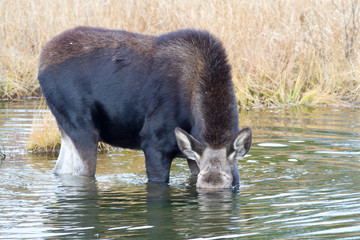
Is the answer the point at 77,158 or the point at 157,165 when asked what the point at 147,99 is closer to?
the point at 157,165

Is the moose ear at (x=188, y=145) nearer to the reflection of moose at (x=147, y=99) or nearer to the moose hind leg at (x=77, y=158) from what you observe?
the reflection of moose at (x=147, y=99)

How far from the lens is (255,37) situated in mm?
13828

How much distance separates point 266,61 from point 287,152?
14.3 ft

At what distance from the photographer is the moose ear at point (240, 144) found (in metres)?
6.65

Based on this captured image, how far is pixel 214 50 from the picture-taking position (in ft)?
24.4

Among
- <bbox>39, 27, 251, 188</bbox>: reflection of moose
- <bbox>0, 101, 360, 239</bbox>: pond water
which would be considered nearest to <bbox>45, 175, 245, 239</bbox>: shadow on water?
<bbox>0, 101, 360, 239</bbox>: pond water

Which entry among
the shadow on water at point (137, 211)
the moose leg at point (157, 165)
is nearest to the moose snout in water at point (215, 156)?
the shadow on water at point (137, 211)

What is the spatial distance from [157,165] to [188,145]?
743mm

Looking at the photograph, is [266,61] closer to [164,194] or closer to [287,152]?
[287,152]

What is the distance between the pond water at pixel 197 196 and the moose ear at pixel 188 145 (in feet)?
1.37

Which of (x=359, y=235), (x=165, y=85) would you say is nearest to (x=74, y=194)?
(x=165, y=85)

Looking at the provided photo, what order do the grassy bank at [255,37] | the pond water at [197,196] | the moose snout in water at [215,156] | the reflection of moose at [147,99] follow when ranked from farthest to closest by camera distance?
the grassy bank at [255,37] < the reflection of moose at [147,99] < the moose snout in water at [215,156] < the pond water at [197,196]

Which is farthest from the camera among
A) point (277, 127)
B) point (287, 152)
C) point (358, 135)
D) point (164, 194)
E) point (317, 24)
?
point (317, 24)

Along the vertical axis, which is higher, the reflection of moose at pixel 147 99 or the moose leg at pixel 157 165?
the reflection of moose at pixel 147 99
